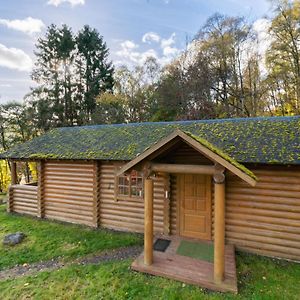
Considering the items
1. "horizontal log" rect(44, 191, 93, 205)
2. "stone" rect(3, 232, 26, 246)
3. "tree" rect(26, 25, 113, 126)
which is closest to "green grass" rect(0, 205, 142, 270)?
"stone" rect(3, 232, 26, 246)

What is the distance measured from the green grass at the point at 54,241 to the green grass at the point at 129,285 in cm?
104

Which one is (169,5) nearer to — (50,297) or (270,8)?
(270,8)

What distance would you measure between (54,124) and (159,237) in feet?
66.7

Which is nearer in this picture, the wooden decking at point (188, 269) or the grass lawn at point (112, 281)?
the grass lawn at point (112, 281)

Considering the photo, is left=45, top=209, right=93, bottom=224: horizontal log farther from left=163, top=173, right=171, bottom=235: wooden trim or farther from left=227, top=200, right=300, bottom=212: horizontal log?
left=227, top=200, right=300, bottom=212: horizontal log

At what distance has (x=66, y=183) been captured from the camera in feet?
30.8

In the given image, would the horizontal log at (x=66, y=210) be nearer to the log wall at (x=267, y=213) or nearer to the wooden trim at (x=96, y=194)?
the wooden trim at (x=96, y=194)

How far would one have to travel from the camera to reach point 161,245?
6.69 m

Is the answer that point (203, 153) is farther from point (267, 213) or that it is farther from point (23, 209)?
point (23, 209)

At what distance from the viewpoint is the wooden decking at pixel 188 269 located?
190 inches

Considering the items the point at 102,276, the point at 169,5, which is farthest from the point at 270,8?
the point at 102,276

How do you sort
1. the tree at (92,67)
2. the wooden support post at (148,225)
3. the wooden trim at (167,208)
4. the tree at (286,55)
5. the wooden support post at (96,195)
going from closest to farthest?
the wooden support post at (148,225) → the wooden trim at (167,208) → the wooden support post at (96,195) → the tree at (286,55) → the tree at (92,67)

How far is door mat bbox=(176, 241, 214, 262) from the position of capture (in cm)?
600

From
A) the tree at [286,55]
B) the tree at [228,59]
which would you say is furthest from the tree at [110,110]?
the tree at [286,55]
